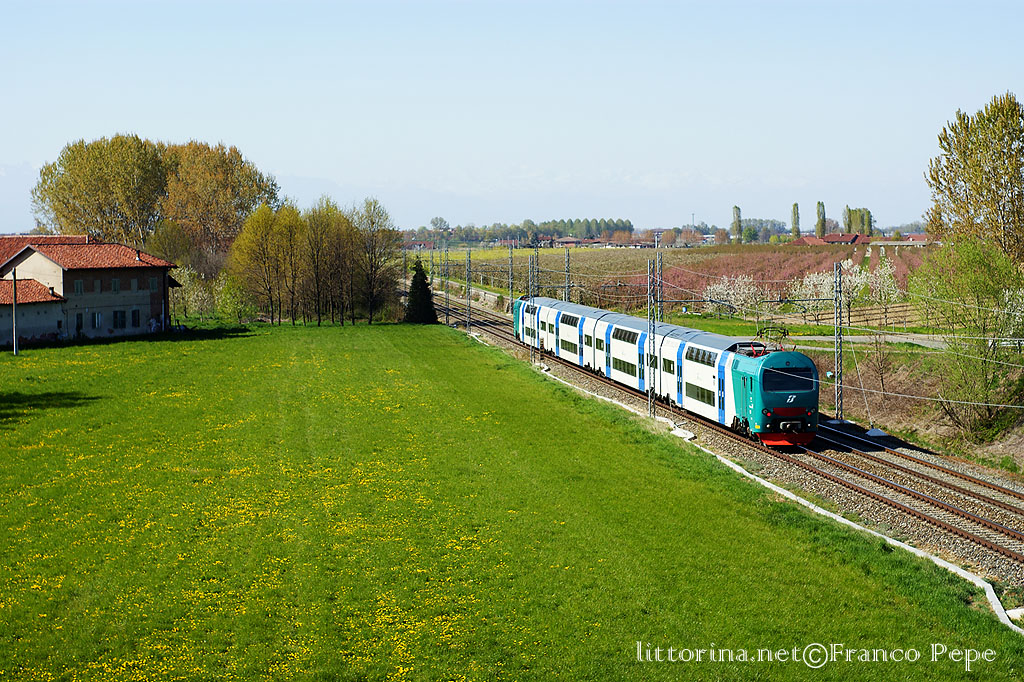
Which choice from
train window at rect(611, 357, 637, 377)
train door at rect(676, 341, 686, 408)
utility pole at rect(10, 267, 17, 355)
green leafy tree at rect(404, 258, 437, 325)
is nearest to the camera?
train door at rect(676, 341, 686, 408)

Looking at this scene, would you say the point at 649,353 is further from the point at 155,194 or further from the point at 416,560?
the point at 155,194

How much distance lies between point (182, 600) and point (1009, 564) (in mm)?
20078

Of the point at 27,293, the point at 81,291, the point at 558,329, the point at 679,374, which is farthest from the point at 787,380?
the point at 81,291

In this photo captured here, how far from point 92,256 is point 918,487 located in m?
64.5

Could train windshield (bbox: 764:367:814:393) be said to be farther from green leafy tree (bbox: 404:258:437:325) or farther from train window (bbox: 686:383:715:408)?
green leafy tree (bbox: 404:258:437:325)

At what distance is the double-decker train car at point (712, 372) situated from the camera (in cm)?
3362

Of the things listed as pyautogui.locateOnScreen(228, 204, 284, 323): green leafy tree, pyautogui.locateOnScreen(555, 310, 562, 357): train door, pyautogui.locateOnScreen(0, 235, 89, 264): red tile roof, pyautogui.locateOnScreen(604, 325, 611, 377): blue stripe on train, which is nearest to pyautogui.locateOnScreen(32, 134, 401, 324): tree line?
pyautogui.locateOnScreen(228, 204, 284, 323): green leafy tree

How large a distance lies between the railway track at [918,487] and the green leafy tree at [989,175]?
70.7 ft

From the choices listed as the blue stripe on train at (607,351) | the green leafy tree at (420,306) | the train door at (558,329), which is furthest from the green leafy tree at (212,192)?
the blue stripe on train at (607,351)

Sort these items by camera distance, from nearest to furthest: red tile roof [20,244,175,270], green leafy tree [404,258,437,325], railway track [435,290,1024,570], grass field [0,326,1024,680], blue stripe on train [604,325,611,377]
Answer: grass field [0,326,1024,680], railway track [435,290,1024,570], blue stripe on train [604,325,611,377], red tile roof [20,244,175,270], green leafy tree [404,258,437,325]

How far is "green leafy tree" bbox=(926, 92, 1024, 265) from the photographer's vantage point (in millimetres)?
50781

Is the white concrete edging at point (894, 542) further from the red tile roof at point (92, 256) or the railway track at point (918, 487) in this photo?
the red tile roof at point (92, 256)

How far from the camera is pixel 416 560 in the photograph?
828 inches

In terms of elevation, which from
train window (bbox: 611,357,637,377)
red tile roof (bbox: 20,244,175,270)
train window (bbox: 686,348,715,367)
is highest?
red tile roof (bbox: 20,244,175,270)
